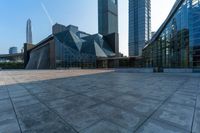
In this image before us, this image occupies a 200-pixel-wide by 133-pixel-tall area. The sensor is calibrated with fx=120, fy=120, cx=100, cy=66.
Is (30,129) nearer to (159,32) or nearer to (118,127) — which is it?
(118,127)

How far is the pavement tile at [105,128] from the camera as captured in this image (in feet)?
7.71

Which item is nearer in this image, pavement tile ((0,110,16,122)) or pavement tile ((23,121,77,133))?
pavement tile ((23,121,77,133))

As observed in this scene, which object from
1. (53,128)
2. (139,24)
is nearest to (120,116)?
(53,128)

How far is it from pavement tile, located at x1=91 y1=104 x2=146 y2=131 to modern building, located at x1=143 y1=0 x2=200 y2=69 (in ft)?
64.0

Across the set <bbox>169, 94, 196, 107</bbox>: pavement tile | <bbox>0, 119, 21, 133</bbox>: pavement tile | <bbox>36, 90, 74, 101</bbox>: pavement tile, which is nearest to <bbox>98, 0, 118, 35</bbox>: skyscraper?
<bbox>36, 90, 74, 101</bbox>: pavement tile

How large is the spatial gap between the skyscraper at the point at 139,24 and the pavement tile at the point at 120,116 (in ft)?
238

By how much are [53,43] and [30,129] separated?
50.5 metres

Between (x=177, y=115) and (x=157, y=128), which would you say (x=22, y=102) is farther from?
(x=177, y=115)

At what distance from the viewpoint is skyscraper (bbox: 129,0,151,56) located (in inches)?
2793

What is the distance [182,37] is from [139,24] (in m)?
54.8

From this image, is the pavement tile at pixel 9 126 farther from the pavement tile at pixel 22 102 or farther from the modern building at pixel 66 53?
the modern building at pixel 66 53

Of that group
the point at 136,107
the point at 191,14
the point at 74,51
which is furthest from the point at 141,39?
the point at 136,107

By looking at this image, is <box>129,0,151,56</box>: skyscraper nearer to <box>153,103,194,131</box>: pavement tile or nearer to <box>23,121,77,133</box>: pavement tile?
<box>153,103,194,131</box>: pavement tile

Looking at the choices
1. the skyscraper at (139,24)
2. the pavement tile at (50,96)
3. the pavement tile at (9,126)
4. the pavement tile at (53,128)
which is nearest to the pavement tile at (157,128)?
the pavement tile at (53,128)
